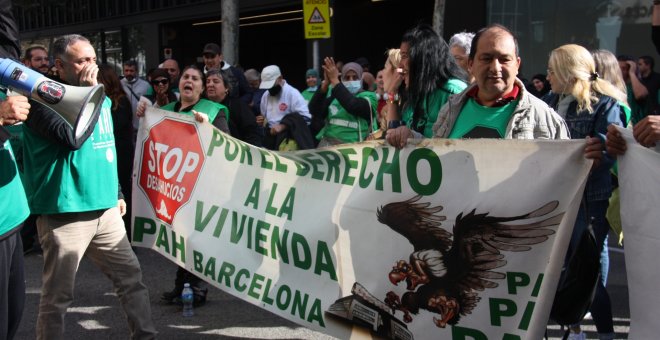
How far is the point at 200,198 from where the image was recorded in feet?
14.8

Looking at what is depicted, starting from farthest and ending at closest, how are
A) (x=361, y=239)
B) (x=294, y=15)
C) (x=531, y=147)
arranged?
(x=294, y=15), (x=361, y=239), (x=531, y=147)

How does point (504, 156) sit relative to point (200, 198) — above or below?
above

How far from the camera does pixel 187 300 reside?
18.2 ft

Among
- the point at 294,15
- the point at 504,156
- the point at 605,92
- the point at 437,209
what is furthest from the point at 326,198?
the point at 294,15

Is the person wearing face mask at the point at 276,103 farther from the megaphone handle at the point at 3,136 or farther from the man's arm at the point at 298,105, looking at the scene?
the megaphone handle at the point at 3,136

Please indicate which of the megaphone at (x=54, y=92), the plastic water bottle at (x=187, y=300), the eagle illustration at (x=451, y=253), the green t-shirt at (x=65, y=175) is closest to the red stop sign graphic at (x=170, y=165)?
the green t-shirt at (x=65, y=175)

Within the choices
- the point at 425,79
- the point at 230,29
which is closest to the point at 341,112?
the point at 425,79

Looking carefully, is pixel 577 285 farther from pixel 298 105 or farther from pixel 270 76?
pixel 270 76

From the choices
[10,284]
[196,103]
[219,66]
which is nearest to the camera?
[10,284]

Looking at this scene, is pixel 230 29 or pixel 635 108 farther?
pixel 230 29

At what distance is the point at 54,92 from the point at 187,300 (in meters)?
2.72

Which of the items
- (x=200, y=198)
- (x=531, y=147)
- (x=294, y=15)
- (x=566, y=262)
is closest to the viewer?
(x=531, y=147)

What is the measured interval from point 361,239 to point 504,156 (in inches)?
32.2

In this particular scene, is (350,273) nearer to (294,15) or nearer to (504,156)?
(504,156)
